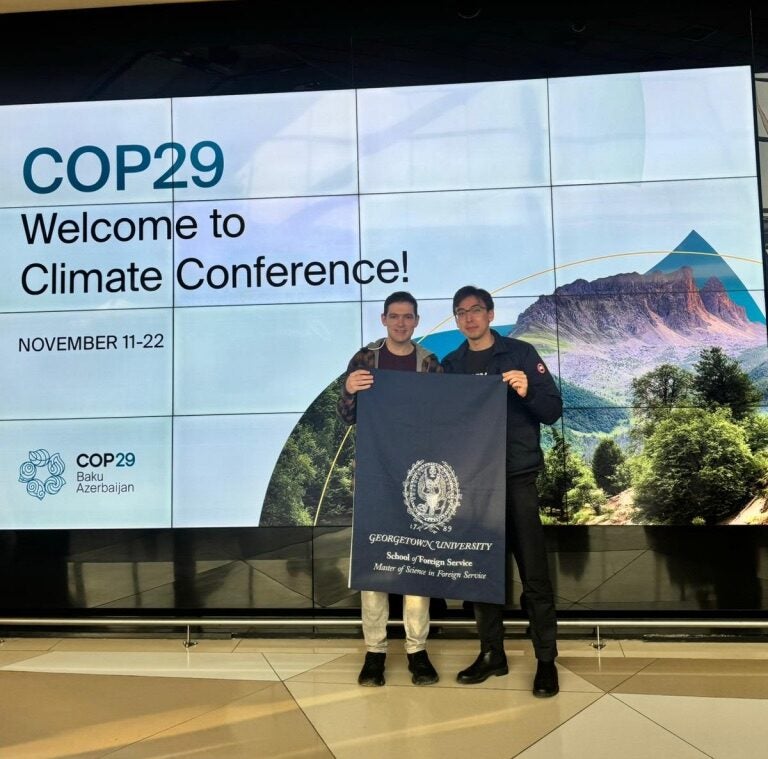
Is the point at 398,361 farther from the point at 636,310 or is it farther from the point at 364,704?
the point at 364,704

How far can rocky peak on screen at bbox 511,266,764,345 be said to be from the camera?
4.32 metres

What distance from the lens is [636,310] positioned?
436cm

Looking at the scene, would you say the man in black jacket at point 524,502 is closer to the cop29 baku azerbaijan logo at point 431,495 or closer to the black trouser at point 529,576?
the black trouser at point 529,576

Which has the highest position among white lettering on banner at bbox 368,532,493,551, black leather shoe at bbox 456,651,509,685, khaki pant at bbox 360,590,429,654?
white lettering on banner at bbox 368,532,493,551

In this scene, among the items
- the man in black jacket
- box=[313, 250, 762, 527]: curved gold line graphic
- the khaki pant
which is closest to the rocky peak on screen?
box=[313, 250, 762, 527]: curved gold line graphic

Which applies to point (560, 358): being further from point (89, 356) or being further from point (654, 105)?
point (89, 356)

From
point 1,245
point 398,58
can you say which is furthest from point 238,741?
point 398,58

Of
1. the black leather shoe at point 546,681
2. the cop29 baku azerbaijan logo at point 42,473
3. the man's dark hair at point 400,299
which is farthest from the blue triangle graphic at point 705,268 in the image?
the cop29 baku azerbaijan logo at point 42,473

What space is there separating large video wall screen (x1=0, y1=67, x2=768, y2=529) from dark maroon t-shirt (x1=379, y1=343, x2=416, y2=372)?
0.18 meters

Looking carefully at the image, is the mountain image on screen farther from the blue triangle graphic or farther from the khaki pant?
the khaki pant

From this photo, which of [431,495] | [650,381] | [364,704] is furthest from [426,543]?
[650,381]

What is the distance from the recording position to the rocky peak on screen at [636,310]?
14.2 feet

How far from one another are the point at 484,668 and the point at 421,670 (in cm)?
29

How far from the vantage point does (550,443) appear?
434 centimetres
